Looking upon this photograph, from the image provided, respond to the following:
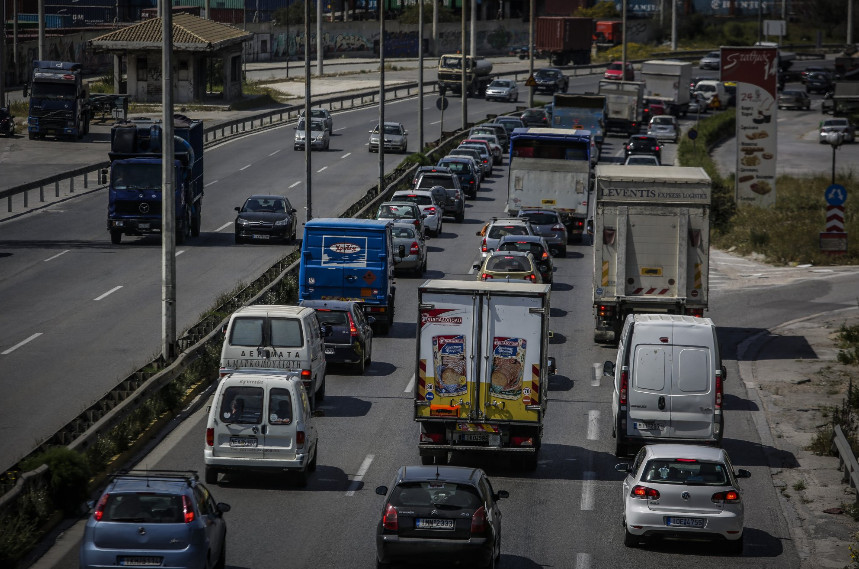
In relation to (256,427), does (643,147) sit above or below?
above

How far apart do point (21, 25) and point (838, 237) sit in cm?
9750

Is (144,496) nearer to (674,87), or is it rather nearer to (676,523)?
(676,523)

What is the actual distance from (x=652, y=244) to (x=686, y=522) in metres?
14.4

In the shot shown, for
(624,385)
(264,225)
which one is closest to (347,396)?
(624,385)

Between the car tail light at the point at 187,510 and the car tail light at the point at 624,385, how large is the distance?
1002 cm

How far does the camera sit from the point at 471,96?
10694 cm

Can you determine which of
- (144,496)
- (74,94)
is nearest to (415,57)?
(74,94)

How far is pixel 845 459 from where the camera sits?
2175 centimetres

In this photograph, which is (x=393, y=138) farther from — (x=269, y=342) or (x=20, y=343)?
(x=269, y=342)

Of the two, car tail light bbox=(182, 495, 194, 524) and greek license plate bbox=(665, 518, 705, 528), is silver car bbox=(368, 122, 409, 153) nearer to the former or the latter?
greek license plate bbox=(665, 518, 705, 528)

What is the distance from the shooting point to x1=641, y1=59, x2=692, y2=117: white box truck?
94500 mm

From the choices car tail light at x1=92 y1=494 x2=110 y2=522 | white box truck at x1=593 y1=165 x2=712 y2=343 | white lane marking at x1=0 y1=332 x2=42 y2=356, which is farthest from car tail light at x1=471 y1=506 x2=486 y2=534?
white lane marking at x1=0 y1=332 x2=42 y2=356

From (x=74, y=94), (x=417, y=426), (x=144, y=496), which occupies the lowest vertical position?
(x=417, y=426)

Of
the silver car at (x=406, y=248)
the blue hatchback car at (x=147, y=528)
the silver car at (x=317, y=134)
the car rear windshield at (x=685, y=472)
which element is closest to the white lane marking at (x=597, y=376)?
the car rear windshield at (x=685, y=472)
